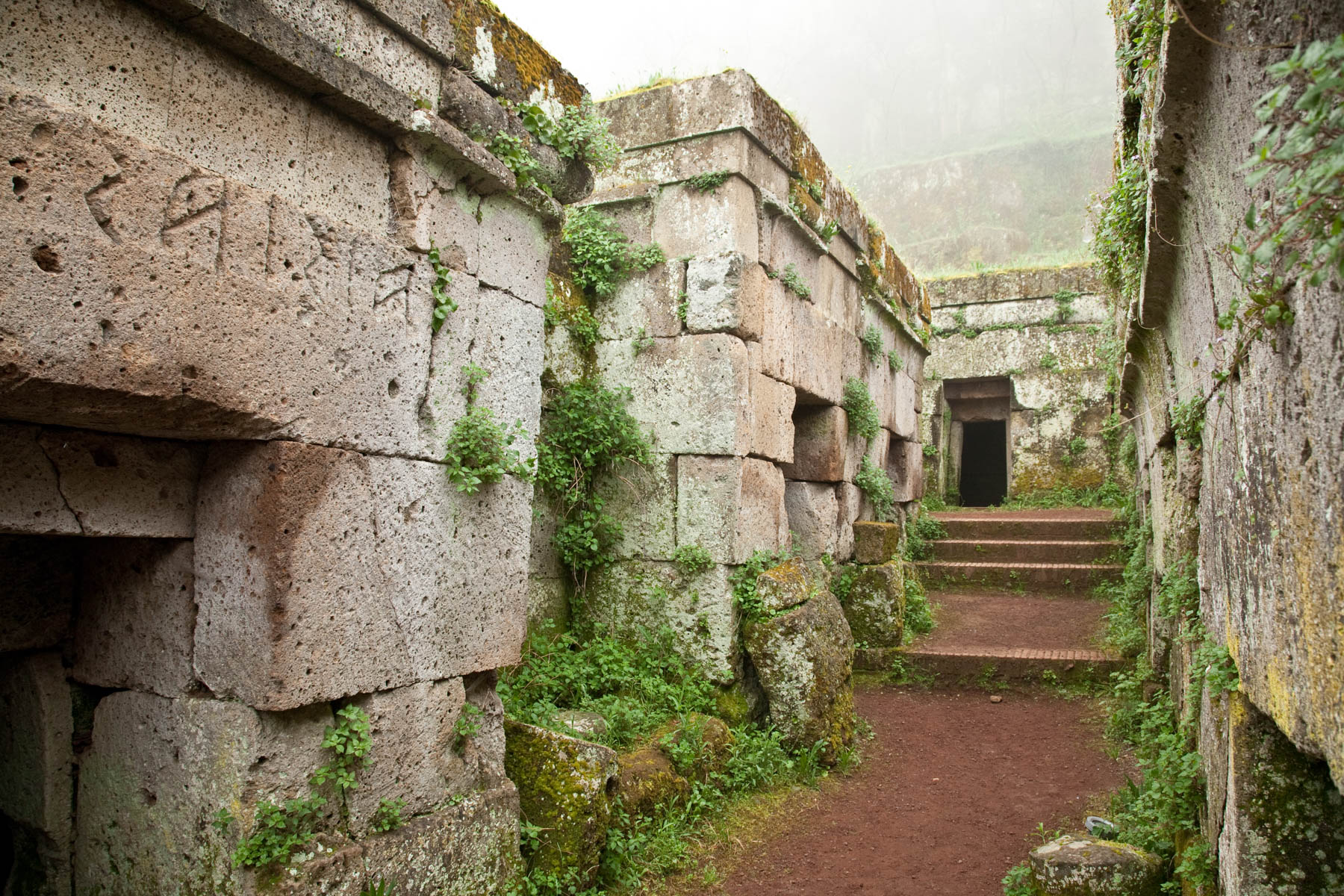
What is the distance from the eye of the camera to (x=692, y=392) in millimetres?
5133

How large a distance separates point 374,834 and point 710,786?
6.94ft

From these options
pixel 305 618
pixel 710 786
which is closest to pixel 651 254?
pixel 710 786

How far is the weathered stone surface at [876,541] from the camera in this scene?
7.18m

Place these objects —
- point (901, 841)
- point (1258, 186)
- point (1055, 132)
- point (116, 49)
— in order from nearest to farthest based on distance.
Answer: point (1258, 186) < point (116, 49) < point (901, 841) < point (1055, 132)

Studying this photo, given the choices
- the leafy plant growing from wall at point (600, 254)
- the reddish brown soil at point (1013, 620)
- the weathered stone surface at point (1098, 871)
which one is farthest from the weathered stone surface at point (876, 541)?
the weathered stone surface at point (1098, 871)

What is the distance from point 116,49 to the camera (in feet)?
7.02

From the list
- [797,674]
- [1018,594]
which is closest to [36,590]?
[797,674]

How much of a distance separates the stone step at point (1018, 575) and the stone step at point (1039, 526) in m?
0.76

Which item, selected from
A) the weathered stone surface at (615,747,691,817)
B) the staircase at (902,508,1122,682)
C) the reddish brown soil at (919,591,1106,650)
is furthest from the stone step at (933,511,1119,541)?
the weathered stone surface at (615,747,691,817)

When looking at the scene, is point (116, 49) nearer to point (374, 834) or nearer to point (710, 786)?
point (374, 834)

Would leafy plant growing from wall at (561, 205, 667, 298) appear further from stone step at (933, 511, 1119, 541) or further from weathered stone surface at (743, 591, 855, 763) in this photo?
stone step at (933, 511, 1119, 541)

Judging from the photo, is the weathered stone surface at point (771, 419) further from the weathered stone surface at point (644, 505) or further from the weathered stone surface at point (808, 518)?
the weathered stone surface at point (808, 518)

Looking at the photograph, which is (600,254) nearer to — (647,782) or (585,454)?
(585,454)

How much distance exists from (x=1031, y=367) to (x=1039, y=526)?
10.4 ft
